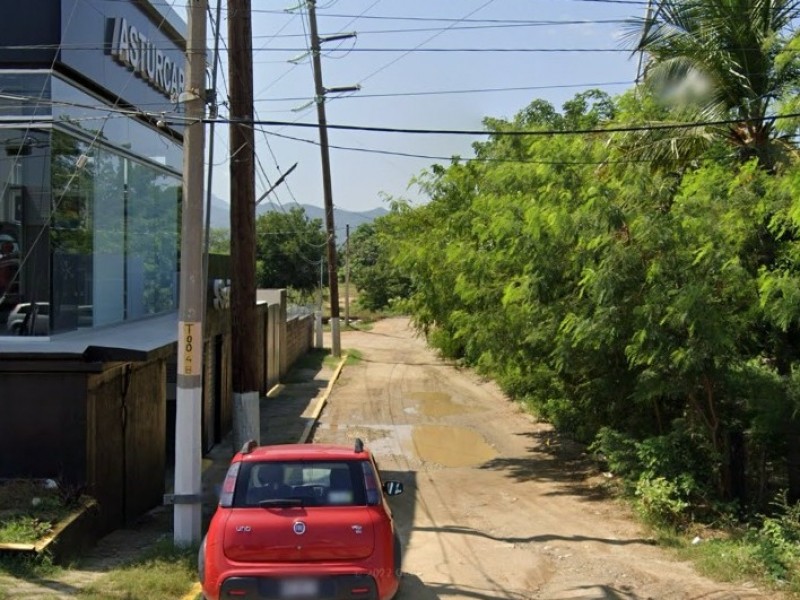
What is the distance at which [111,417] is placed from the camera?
1044 centimetres

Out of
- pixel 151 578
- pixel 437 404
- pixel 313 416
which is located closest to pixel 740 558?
pixel 151 578

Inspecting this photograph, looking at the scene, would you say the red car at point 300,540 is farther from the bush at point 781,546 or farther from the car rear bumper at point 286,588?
the bush at point 781,546

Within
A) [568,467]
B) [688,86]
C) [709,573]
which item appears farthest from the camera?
[568,467]

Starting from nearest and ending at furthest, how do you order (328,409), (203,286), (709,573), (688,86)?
(709,573) < (203,286) < (688,86) < (328,409)

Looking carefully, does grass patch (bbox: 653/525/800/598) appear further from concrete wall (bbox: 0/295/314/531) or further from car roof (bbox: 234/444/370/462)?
concrete wall (bbox: 0/295/314/531)

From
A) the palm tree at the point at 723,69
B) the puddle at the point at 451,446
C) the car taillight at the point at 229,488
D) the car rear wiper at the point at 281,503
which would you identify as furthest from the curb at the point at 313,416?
the palm tree at the point at 723,69

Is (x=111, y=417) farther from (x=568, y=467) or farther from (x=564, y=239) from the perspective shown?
(x=568, y=467)

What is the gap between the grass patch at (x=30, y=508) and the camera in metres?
8.02

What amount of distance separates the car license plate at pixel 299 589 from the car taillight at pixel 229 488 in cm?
86

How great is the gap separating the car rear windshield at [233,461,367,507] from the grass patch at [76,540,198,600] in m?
1.41

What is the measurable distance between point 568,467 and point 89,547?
8.78 m

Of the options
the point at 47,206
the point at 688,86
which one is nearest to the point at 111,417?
the point at 47,206

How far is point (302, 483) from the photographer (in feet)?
22.7

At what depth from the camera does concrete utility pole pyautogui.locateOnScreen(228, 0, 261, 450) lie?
12.3 metres
